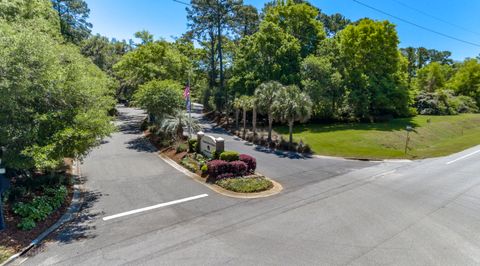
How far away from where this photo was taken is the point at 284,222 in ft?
31.7

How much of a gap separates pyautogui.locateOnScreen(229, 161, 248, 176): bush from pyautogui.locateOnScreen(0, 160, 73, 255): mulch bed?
7235 mm

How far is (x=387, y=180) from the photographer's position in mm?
15219

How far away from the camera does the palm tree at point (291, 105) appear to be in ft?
69.3

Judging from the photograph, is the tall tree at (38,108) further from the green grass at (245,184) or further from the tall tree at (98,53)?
the tall tree at (98,53)

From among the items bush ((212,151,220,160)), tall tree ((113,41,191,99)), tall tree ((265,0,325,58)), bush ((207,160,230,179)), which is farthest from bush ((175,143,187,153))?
tall tree ((265,0,325,58))

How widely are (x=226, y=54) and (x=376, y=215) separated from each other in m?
33.4

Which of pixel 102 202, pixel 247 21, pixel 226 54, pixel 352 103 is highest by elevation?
pixel 247 21

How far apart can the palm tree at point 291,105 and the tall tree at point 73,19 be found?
28.2 meters

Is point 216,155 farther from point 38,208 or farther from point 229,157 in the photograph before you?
point 38,208

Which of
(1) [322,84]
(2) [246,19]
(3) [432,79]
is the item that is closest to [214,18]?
(2) [246,19]

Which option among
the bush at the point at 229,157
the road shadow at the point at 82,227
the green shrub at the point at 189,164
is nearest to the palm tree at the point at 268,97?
the bush at the point at 229,157

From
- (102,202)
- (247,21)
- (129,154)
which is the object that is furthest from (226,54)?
(102,202)

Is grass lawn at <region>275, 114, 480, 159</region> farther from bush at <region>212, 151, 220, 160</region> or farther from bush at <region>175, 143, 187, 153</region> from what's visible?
bush at <region>175, 143, 187, 153</region>

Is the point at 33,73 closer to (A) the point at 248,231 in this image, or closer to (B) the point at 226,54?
(A) the point at 248,231
